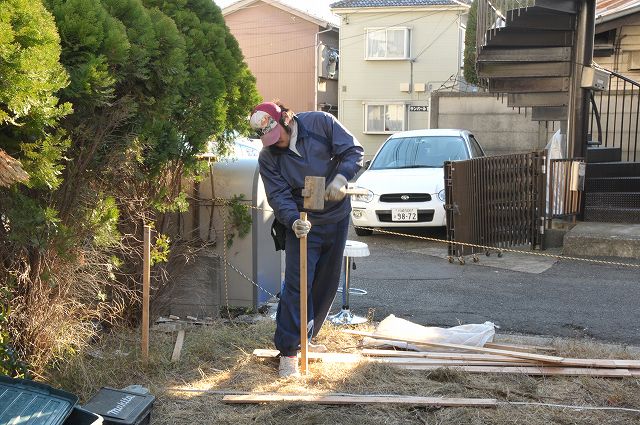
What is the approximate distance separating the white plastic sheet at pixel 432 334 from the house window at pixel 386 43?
85.9ft

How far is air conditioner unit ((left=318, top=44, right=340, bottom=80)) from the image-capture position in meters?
33.5

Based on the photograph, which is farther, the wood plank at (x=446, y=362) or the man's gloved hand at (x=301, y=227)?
the wood plank at (x=446, y=362)

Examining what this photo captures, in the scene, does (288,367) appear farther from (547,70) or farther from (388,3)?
(388,3)

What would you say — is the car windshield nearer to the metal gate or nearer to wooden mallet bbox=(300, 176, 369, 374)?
the metal gate

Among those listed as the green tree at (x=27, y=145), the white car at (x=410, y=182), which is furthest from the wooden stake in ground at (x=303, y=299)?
the white car at (x=410, y=182)

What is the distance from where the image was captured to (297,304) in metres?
4.82

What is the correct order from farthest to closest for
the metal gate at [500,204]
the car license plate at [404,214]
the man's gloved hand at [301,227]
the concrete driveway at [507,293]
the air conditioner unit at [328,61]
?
the air conditioner unit at [328,61] < the car license plate at [404,214] < the metal gate at [500,204] < the concrete driveway at [507,293] < the man's gloved hand at [301,227]

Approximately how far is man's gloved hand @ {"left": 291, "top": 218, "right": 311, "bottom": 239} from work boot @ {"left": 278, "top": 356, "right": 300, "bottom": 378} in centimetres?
83

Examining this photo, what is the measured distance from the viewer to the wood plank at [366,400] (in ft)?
13.7

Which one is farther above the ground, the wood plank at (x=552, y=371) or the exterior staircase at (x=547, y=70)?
the exterior staircase at (x=547, y=70)

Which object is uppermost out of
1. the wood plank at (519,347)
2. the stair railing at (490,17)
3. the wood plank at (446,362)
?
the stair railing at (490,17)

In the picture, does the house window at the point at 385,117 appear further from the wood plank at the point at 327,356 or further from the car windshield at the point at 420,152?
the wood plank at the point at 327,356

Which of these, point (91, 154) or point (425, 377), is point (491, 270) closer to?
point (425, 377)

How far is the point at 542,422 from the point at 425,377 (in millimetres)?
885
